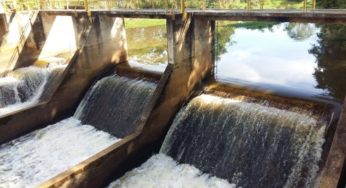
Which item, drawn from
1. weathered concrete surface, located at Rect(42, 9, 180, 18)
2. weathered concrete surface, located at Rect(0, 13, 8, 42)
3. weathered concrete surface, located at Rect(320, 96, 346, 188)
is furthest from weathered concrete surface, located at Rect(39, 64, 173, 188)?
weathered concrete surface, located at Rect(0, 13, 8, 42)

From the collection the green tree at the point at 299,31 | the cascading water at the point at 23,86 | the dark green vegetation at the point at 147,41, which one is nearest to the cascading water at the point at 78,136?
the cascading water at the point at 23,86

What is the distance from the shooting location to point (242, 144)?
7727 mm

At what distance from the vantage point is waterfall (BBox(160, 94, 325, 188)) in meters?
6.81

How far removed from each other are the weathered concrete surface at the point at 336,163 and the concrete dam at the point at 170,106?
2 cm

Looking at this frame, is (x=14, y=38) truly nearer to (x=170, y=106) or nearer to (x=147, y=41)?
(x=147, y=41)

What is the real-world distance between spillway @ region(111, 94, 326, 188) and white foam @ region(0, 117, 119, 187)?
5.97ft

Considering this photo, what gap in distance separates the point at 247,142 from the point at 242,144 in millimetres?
131

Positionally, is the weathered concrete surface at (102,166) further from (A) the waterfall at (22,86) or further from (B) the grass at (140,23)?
(B) the grass at (140,23)

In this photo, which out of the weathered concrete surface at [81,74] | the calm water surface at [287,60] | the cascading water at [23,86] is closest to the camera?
the calm water surface at [287,60]

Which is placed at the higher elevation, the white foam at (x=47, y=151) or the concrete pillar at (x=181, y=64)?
the concrete pillar at (x=181, y=64)

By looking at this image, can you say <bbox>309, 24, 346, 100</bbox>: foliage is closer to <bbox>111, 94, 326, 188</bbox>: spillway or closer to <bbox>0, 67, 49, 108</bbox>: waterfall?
<bbox>111, 94, 326, 188</bbox>: spillway

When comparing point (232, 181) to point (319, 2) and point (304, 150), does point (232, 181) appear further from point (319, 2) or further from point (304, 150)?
point (319, 2)

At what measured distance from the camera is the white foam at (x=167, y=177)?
24.6ft

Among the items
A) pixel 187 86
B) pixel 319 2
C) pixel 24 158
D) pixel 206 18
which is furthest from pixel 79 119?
pixel 319 2
